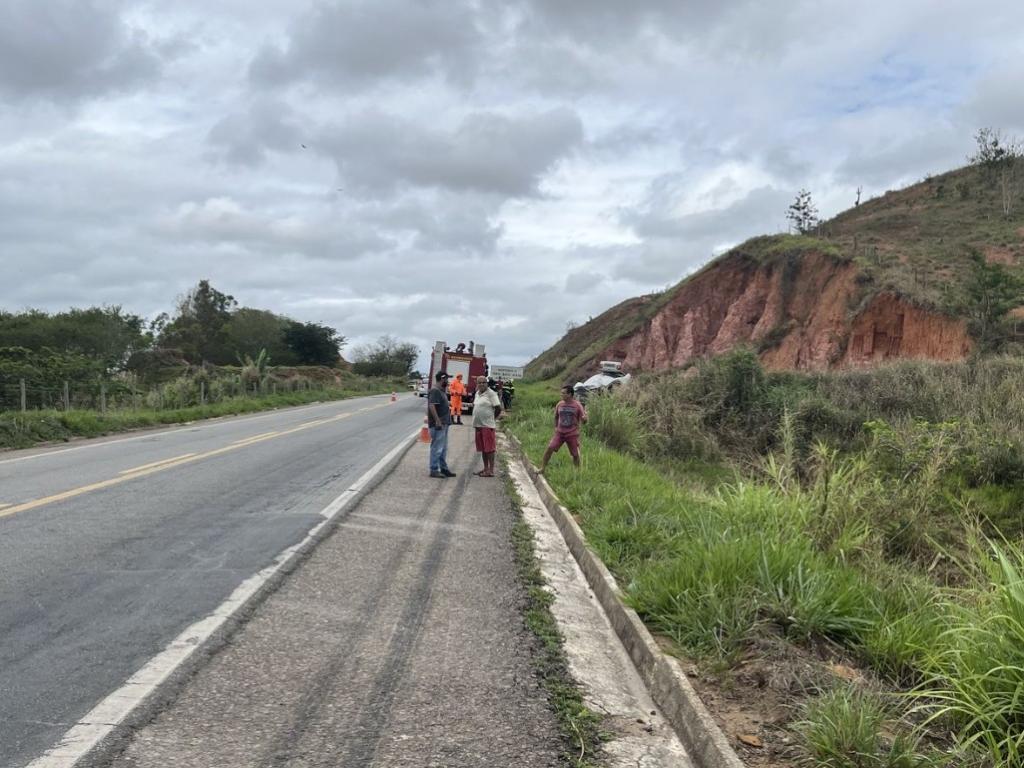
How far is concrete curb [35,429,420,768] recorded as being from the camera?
3.60 meters

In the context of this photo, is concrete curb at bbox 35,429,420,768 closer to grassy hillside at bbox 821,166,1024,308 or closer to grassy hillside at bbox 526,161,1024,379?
grassy hillside at bbox 526,161,1024,379

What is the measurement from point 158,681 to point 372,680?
1102mm

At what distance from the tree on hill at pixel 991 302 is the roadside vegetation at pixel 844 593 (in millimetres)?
16268

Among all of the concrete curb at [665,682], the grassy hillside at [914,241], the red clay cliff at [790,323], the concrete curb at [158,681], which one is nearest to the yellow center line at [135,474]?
the concrete curb at [158,681]

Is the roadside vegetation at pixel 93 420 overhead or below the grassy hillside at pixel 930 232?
below

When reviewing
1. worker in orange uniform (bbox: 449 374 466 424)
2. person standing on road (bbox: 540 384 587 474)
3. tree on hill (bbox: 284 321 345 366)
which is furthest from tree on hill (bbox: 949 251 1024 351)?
tree on hill (bbox: 284 321 345 366)

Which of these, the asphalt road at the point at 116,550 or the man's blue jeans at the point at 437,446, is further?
the man's blue jeans at the point at 437,446

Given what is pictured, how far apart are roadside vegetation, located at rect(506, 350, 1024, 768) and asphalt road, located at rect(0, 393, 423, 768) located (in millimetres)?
3132

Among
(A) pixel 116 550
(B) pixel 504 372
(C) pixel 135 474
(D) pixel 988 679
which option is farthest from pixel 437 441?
(B) pixel 504 372

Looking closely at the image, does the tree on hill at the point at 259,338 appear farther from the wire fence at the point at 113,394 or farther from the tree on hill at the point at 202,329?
the wire fence at the point at 113,394

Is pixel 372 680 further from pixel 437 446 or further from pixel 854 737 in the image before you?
pixel 437 446

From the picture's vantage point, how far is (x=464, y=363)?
1320 inches

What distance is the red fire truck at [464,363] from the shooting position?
3350cm

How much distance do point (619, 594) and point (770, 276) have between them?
139 feet
